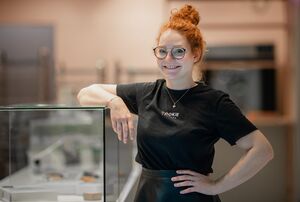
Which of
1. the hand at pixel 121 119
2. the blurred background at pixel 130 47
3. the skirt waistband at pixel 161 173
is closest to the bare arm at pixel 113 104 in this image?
the hand at pixel 121 119

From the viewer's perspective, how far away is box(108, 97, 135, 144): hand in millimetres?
1086

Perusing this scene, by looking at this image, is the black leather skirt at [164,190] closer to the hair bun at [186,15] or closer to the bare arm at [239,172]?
the bare arm at [239,172]

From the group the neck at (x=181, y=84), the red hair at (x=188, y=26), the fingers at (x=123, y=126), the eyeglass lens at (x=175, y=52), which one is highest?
the red hair at (x=188, y=26)

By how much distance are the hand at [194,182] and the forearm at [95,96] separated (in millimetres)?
272

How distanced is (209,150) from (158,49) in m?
0.27

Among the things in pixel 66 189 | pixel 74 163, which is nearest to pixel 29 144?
pixel 74 163

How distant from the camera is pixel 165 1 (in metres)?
3.29

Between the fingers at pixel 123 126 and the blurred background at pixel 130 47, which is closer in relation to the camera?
the fingers at pixel 123 126

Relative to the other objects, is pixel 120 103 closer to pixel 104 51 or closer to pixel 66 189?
pixel 66 189

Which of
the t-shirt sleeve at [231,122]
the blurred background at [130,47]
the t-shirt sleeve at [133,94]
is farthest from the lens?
the blurred background at [130,47]

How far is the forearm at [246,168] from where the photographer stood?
3.29ft

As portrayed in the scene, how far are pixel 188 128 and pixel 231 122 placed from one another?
0.33 feet

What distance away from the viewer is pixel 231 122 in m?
1.00

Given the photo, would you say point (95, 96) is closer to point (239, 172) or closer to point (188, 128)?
point (188, 128)
